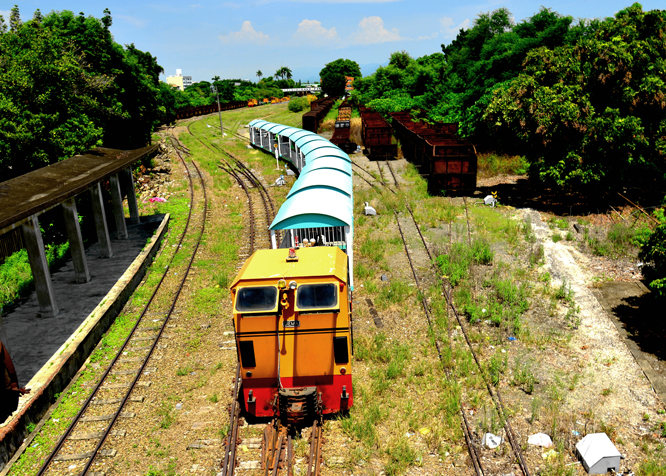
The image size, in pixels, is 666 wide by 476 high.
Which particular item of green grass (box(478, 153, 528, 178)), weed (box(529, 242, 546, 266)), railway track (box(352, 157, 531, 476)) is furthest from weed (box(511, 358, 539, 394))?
green grass (box(478, 153, 528, 178))

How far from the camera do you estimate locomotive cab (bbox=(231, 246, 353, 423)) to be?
8273 mm

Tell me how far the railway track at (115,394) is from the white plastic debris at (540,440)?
8.03m

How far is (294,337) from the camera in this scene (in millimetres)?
8469

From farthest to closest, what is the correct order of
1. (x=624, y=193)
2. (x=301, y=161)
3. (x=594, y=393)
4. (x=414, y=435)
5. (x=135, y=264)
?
(x=301, y=161), (x=624, y=193), (x=135, y=264), (x=594, y=393), (x=414, y=435)

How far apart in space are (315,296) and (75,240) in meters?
11.1

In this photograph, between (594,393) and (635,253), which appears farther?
(635,253)

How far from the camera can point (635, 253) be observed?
17156mm

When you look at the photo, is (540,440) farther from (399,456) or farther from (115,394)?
(115,394)

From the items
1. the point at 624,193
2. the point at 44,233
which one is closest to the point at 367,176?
the point at 624,193

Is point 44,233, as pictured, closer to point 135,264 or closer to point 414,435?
point 135,264

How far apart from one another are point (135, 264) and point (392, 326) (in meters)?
10.3

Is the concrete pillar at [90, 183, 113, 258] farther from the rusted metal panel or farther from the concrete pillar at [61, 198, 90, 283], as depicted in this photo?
the concrete pillar at [61, 198, 90, 283]

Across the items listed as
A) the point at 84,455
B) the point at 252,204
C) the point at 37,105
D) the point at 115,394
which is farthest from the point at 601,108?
the point at 37,105

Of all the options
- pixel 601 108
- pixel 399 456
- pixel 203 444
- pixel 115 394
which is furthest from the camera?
pixel 601 108
